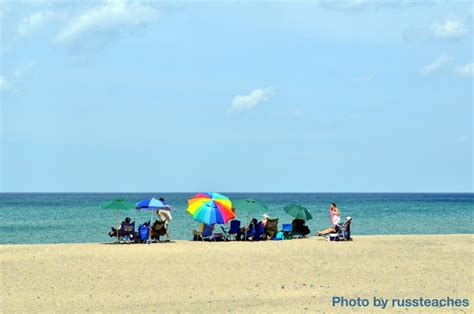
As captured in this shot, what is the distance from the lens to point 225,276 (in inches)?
577

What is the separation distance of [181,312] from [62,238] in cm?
2259

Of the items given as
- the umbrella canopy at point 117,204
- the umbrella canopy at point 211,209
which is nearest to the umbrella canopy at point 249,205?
the umbrella canopy at point 211,209

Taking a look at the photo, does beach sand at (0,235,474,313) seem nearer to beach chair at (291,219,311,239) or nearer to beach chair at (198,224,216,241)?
beach chair at (198,224,216,241)

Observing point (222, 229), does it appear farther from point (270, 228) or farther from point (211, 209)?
point (270, 228)

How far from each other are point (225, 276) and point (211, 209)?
721 centimetres

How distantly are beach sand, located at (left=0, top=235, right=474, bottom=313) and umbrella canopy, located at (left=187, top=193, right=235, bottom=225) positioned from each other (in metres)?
1.10

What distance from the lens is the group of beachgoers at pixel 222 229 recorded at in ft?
70.3

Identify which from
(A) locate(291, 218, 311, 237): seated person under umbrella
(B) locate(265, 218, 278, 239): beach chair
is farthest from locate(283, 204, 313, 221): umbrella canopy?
(B) locate(265, 218, 278, 239): beach chair

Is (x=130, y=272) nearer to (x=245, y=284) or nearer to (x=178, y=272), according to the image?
(x=178, y=272)

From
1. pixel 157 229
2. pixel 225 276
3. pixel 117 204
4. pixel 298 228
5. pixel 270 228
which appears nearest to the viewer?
pixel 225 276

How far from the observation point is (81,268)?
15.8 metres

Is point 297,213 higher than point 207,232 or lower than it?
higher

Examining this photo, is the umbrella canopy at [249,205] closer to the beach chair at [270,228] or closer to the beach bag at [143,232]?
the beach chair at [270,228]

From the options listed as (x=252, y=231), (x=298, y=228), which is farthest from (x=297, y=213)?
(x=252, y=231)
